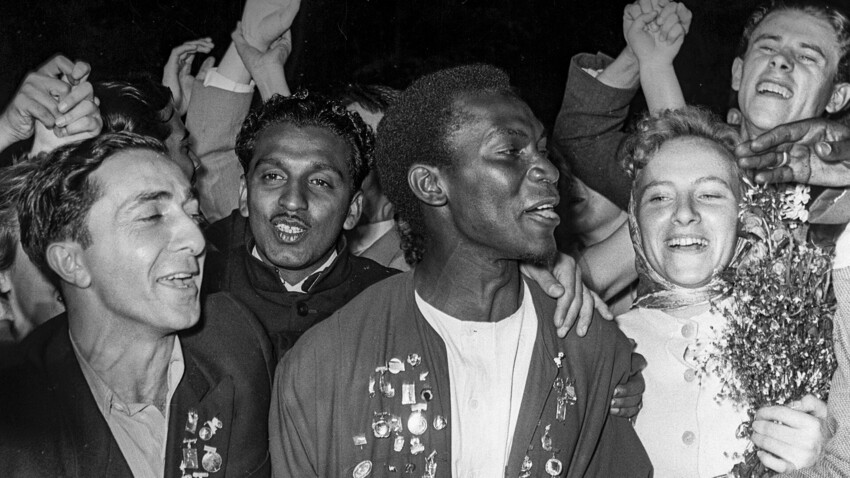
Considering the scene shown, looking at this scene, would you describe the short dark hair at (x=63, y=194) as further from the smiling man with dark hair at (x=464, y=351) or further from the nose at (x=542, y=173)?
the nose at (x=542, y=173)

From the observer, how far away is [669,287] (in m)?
2.58

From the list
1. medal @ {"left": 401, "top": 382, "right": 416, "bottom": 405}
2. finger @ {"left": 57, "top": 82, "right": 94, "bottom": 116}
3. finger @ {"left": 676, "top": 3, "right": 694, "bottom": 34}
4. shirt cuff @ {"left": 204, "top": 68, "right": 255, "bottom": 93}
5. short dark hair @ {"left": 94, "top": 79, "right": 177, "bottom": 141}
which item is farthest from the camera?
finger @ {"left": 676, "top": 3, "right": 694, "bottom": 34}

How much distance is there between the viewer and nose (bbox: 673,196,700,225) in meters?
2.51

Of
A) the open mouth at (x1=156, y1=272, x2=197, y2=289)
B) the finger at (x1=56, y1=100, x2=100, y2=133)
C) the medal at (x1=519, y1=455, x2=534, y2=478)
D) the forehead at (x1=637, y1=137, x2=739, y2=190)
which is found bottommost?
the medal at (x1=519, y1=455, x2=534, y2=478)

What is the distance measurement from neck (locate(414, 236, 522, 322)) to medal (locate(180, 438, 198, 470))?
0.69m

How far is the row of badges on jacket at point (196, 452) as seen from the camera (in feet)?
7.65

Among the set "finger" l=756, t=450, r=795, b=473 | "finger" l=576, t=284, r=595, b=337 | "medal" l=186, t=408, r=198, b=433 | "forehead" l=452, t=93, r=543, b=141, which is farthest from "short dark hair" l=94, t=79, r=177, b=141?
"finger" l=756, t=450, r=795, b=473

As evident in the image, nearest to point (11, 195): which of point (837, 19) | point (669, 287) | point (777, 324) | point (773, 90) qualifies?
point (669, 287)

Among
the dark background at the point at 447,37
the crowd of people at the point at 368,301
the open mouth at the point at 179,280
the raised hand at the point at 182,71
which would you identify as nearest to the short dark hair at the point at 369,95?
the dark background at the point at 447,37

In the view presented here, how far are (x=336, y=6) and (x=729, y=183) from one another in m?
1.49

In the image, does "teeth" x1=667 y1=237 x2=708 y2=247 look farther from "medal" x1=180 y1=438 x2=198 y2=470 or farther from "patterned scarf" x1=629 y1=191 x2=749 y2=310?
"medal" x1=180 y1=438 x2=198 y2=470

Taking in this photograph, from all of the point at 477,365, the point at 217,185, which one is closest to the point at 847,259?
the point at 477,365

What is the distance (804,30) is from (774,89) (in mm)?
230

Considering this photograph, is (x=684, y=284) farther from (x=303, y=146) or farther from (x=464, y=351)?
(x=303, y=146)
